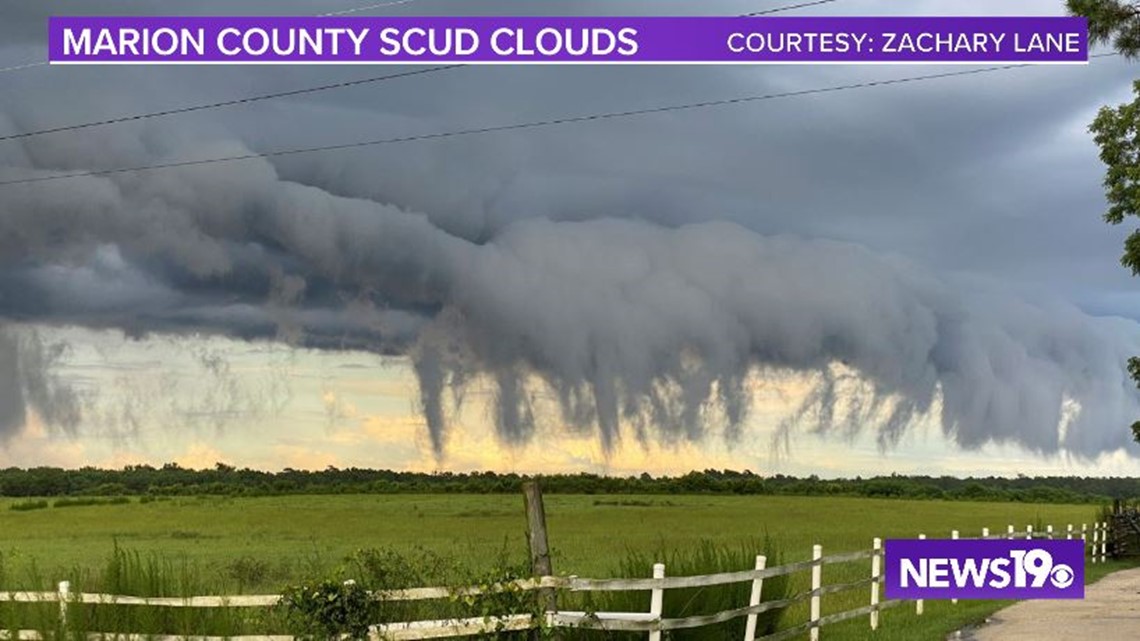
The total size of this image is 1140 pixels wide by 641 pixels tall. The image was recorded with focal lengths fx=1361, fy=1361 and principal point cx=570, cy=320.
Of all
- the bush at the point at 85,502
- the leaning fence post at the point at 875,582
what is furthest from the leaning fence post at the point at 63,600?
the bush at the point at 85,502

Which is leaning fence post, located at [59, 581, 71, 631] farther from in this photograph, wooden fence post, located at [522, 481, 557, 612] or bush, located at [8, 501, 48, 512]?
bush, located at [8, 501, 48, 512]

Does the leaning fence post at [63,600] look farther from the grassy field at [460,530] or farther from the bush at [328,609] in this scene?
the bush at [328,609]

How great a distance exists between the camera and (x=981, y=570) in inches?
1109

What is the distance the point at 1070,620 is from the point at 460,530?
5360 centimetres

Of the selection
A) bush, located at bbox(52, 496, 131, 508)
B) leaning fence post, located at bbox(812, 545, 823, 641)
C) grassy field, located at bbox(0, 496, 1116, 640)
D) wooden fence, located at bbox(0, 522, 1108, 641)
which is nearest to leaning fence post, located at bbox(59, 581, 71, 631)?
wooden fence, located at bbox(0, 522, 1108, 641)

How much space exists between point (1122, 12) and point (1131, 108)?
2876 millimetres

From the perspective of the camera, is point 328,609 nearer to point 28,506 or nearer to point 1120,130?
point 1120,130

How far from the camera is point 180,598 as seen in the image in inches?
651

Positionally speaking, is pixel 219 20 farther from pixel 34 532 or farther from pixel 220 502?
pixel 220 502

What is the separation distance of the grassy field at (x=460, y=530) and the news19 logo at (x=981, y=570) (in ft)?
1.95

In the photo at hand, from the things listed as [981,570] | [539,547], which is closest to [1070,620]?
[981,570]

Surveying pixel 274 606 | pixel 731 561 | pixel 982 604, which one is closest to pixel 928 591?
pixel 982 604

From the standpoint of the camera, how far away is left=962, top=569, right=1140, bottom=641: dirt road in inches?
870

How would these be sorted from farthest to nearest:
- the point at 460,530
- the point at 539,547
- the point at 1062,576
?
1. the point at 460,530
2. the point at 1062,576
3. the point at 539,547
